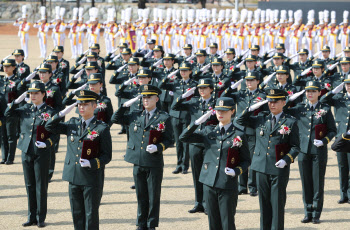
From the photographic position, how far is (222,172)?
7.46 metres

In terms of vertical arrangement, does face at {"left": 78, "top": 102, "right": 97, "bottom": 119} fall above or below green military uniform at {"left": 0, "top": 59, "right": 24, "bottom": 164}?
above

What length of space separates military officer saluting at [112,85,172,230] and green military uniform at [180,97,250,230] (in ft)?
3.46

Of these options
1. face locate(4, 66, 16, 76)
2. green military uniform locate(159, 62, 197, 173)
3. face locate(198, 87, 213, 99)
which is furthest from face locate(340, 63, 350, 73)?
face locate(4, 66, 16, 76)

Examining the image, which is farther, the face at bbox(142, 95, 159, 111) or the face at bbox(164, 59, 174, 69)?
the face at bbox(164, 59, 174, 69)

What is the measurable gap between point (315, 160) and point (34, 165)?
152 inches

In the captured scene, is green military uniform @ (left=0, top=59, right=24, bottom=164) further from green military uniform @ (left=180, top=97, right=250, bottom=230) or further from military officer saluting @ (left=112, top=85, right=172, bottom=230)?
green military uniform @ (left=180, top=97, right=250, bottom=230)

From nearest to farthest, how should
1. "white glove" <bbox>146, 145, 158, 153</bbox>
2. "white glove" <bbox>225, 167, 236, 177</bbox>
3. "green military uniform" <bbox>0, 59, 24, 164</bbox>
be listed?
"white glove" <bbox>225, 167, 236, 177</bbox>, "white glove" <bbox>146, 145, 158, 153</bbox>, "green military uniform" <bbox>0, 59, 24, 164</bbox>

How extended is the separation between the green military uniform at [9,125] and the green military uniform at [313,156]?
5830 mm

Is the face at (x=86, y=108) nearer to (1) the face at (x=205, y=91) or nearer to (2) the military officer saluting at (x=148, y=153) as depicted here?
(2) the military officer saluting at (x=148, y=153)

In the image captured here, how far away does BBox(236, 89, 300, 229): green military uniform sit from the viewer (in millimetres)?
8055

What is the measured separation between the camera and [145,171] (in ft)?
28.6

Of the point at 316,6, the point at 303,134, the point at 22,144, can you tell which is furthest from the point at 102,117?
the point at 316,6

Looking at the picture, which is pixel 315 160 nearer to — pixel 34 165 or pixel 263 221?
pixel 263 221

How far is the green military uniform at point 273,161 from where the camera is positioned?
26.4ft
